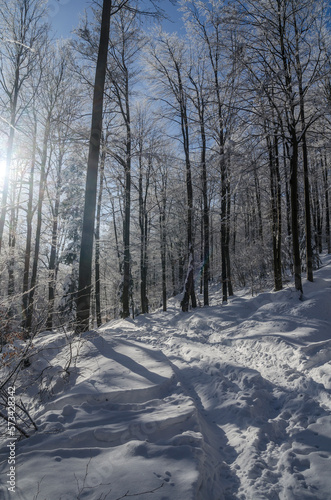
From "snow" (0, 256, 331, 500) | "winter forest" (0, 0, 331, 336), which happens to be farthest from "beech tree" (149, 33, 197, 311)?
"snow" (0, 256, 331, 500)

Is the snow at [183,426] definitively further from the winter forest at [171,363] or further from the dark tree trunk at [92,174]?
the dark tree trunk at [92,174]

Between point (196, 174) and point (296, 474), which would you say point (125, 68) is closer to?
point (196, 174)

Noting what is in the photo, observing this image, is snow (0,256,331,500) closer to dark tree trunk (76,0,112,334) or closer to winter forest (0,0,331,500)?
winter forest (0,0,331,500)

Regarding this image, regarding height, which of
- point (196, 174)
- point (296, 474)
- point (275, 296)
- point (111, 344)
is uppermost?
point (196, 174)

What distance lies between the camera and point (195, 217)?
1370 centimetres

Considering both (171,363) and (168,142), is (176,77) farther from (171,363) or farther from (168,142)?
(171,363)

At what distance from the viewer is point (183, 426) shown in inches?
111

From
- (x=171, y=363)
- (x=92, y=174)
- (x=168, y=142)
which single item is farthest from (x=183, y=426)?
(x=168, y=142)

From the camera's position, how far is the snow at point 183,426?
2.05 m

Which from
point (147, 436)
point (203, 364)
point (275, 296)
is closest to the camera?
point (147, 436)

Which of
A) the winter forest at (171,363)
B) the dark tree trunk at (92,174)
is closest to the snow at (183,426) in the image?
the winter forest at (171,363)

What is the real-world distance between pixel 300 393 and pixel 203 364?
1.98 meters

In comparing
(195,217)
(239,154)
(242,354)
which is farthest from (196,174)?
(242,354)

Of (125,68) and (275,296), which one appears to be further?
(125,68)
